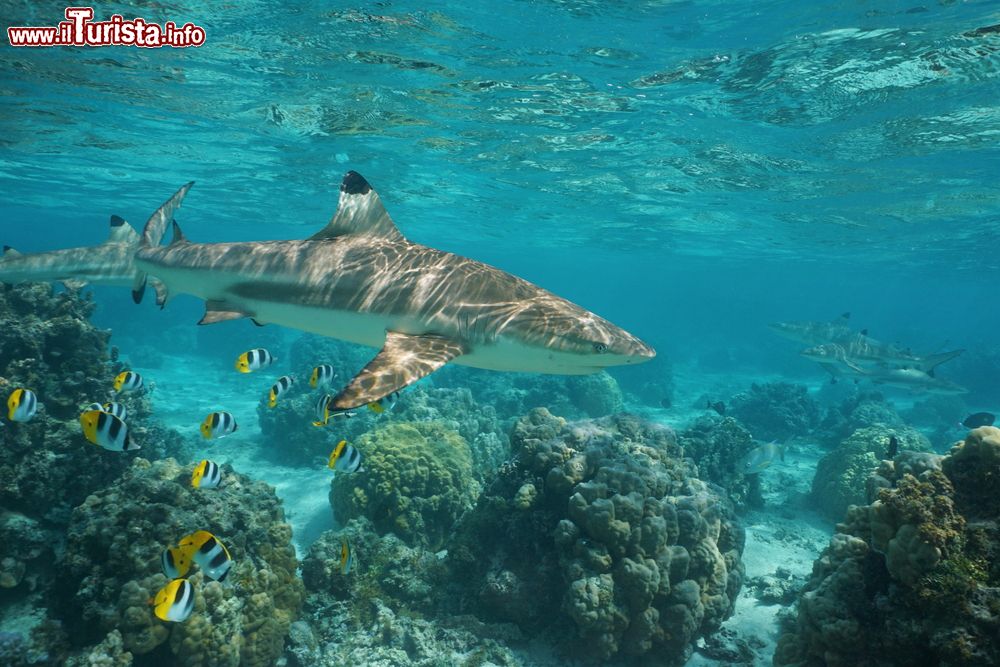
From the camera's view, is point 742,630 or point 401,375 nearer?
point 401,375

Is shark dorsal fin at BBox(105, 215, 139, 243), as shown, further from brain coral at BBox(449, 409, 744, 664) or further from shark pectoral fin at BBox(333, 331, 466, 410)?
brain coral at BBox(449, 409, 744, 664)

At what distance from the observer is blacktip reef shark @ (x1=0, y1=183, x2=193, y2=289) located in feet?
24.0

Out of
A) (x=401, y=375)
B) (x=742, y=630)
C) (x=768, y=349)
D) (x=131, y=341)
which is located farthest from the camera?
(x=768, y=349)

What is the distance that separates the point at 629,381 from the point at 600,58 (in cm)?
1934

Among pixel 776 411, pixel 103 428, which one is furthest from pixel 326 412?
pixel 776 411

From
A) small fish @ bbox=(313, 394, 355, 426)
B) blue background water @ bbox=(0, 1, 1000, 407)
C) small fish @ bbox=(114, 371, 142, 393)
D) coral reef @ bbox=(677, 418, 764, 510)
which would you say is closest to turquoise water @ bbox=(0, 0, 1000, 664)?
blue background water @ bbox=(0, 1, 1000, 407)

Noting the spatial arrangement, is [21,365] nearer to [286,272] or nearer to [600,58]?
[286,272]

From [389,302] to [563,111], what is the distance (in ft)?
42.6

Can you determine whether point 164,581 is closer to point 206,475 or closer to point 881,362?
point 206,475

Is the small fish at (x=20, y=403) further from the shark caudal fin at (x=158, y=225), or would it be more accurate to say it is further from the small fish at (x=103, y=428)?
the shark caudal fin at (x=158, y=225)

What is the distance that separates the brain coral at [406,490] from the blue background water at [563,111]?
906 cm

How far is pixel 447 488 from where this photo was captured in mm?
8672

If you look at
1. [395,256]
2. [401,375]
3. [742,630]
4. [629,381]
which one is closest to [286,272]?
[395,256]

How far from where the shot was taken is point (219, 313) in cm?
538
